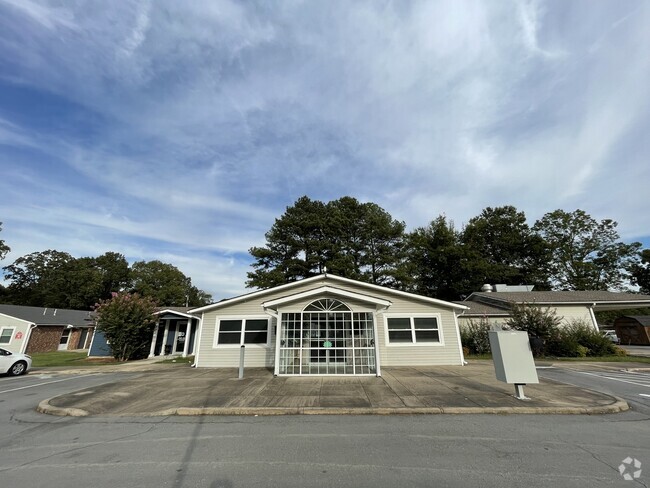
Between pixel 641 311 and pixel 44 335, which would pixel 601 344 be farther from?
pixel 641 311

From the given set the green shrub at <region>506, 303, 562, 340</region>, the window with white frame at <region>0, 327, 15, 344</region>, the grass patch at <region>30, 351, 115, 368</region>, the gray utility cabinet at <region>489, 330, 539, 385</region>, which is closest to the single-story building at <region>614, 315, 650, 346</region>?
the green shrub at <region>506, 303, 562, 340</region>

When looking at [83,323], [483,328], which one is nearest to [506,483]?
[483,328]

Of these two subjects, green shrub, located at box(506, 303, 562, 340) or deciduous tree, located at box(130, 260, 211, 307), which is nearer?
green shrub, located at box(506, 303, 562, 340)

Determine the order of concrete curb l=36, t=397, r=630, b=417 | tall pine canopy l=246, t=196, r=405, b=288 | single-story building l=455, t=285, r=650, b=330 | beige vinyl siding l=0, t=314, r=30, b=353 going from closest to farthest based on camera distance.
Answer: concrete curb l=36, t=397, r=630, b=417, single-story building l=455, t=285, r=650, b=330, beige vinyl siding l=0, t=314, r=30, b=353, tall pine canopy l=246, t=196, r=405, b=288

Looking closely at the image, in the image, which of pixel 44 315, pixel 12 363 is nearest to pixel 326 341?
pixel 12 363

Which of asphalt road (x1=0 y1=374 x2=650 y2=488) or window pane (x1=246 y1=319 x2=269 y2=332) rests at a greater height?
window pane (x1=246 y1=319 x2=269 y2=332)

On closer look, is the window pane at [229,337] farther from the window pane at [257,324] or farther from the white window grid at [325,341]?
the white window grid at [325,341]

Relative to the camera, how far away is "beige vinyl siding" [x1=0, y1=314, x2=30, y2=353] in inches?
998

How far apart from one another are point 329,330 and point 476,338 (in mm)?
12323

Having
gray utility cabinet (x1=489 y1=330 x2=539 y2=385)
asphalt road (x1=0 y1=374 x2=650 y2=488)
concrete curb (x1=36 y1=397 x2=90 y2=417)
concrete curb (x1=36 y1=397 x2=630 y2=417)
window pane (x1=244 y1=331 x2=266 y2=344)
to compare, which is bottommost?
asphalt road (x1=0 y1=374 x2=650 y2=488)

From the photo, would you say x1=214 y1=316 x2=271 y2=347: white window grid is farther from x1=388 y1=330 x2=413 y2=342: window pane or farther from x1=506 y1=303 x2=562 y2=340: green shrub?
x1=506 y1=303 x2=562 y2=340: green shrub

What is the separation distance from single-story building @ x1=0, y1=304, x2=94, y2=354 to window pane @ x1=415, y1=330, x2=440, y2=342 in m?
31.1

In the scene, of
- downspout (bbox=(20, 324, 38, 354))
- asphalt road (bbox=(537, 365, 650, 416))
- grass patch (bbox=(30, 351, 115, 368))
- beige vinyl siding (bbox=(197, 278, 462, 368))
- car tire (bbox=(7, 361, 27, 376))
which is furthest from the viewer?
downspout (bbox=(20, 324, 38, 354))

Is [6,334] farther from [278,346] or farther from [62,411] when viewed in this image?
[278,346]
